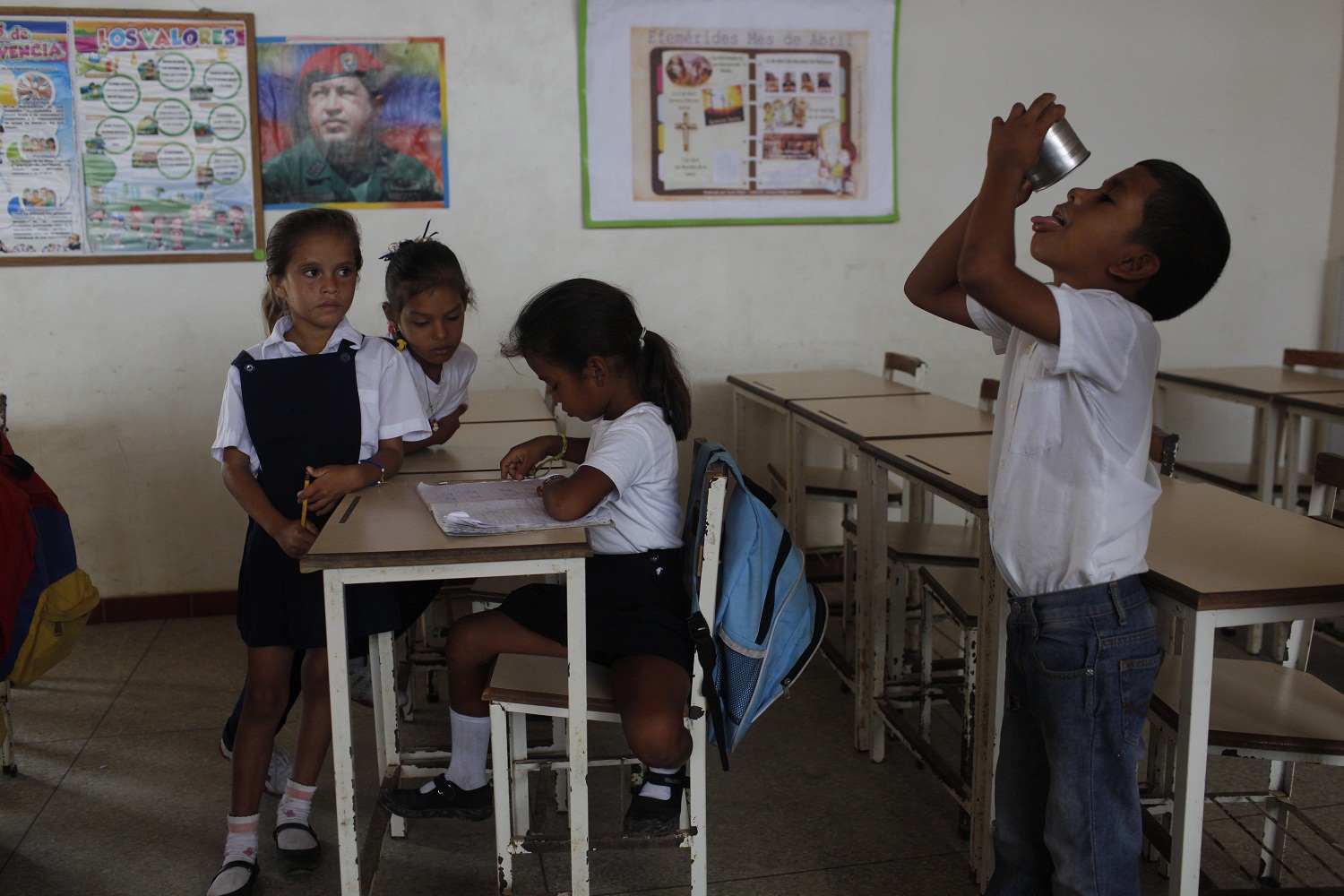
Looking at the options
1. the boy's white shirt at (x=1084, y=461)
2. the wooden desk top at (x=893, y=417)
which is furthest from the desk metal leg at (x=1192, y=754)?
the wooden desk top at (x=893, y=417)

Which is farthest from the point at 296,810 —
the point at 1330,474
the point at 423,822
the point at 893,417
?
the point at 1330,474

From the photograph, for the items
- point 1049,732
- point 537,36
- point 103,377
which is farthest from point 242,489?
point 537,36

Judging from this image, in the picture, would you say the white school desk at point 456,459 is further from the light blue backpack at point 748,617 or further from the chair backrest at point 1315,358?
the chair backrest at point 1315,358

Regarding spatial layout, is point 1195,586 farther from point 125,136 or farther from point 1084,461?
point 125,136

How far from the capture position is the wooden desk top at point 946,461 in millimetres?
2029

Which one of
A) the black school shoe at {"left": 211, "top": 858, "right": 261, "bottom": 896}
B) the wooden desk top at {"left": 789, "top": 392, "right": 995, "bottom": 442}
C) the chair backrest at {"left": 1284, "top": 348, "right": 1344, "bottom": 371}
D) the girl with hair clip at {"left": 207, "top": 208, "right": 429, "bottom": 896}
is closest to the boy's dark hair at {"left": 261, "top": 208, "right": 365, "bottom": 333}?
the girl with hair clip at {"left": 207, "top": 208, "right": 429, "bottom": 896}

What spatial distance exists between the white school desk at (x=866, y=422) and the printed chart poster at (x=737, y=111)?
1012 mm

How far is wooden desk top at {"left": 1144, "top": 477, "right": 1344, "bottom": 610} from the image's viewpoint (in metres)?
1.47

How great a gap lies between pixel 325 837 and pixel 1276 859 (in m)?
1.82

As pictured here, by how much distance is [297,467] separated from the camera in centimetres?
205

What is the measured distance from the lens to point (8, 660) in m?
2.29

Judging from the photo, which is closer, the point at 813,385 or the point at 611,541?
the point at 611,541

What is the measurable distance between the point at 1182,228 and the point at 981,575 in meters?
0.82

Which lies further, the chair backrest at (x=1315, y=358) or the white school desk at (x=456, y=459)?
the chair backrest at (x=1315, y=358)
